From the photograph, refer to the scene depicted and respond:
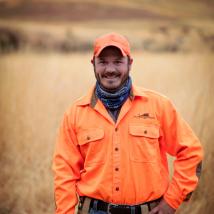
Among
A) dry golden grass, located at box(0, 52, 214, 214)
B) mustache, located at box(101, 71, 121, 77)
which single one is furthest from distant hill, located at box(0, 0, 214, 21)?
mustache, located at box(101, 71, 121, 77)

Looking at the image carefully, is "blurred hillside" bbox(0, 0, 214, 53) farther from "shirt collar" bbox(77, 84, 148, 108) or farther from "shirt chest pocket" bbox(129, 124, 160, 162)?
"shirt chest pocket" bbox(129, 124, 160, 162)

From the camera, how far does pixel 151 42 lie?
13.9 feet

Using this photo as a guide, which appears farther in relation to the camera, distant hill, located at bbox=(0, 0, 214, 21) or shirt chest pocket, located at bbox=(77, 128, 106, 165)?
distant hill, located at bbox=(0, 0, 214, 21)

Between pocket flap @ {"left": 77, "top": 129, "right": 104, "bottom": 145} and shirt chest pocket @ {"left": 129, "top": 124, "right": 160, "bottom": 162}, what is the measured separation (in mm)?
147

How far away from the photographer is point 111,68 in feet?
8.66

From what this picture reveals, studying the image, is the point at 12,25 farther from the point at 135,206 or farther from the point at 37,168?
the point at 135,206

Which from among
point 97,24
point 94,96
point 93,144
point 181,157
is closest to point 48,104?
point 97,24

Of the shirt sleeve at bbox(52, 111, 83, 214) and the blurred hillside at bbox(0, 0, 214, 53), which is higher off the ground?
the blurred hillside at bbox(0, 0, 214, 53)

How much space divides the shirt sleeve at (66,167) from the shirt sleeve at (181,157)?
0.45 m

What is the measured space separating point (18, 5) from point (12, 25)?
156 millimetres

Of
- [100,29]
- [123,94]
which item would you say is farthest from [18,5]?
[123,94]

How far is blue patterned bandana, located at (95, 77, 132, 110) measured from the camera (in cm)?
266

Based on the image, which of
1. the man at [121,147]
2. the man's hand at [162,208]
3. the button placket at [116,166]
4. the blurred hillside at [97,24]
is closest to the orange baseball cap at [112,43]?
the man at [121,147]

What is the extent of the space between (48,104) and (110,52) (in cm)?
162
